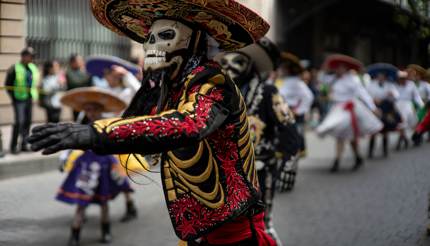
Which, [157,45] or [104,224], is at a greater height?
[157,45]

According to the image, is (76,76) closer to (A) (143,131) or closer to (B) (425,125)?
(B) (425,125)

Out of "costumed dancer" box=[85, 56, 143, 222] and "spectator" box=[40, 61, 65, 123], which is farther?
"spectator" box=[40, 61, 65, 123]

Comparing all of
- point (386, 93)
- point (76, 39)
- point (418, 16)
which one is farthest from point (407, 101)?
point (418, 16)

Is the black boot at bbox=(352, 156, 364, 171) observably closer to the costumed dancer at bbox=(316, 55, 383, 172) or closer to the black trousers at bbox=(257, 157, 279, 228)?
the costumed dancer at bbox=(316, 55, 383, 172)

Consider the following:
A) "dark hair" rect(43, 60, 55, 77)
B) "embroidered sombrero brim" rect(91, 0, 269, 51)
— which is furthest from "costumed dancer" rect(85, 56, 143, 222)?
"embroidered sombrero brim" rect(91, 0, 269, 51)

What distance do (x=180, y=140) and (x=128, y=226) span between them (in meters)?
4.41

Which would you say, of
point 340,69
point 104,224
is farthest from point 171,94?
point 340,69

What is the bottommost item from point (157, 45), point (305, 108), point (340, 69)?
point (305, 108)

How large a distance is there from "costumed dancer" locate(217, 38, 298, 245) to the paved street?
32.3 inches

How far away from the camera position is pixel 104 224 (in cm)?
578

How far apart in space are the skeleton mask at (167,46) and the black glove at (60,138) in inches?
25.6

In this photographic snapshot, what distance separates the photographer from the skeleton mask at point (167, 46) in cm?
248

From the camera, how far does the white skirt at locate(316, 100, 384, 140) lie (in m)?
10.5

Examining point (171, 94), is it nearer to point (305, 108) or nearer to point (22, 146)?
point (22, 146)
